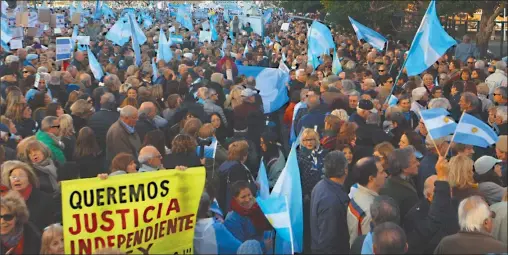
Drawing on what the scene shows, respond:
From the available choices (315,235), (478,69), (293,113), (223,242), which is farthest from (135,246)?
(478,69)

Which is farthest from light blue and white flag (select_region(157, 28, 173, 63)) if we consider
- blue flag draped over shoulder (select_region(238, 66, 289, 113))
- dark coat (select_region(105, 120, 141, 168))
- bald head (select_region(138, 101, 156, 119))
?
dark coat (select_region(105, 120, 141, 168))

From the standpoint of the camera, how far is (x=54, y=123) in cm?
870

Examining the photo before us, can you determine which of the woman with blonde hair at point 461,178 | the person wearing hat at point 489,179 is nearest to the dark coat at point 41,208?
the woman with blonde hair at point 461,178

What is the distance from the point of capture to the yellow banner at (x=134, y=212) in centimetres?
538

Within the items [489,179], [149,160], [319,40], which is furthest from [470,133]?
[319,40]

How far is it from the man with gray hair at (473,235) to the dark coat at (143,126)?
4.56 metres

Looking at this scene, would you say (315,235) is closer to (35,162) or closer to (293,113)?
(35,162)

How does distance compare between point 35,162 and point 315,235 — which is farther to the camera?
point 35,162

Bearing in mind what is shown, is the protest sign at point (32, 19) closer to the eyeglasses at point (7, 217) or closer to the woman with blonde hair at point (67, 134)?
the woman with blonde hair at point (67, 134)

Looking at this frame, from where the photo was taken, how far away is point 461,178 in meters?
6.36

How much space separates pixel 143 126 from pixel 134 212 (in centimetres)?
397

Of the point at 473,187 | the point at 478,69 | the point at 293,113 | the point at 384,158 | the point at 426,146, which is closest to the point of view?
the point at 473,187

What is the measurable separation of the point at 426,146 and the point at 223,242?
3.21 metres

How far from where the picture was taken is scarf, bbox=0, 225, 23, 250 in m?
5.64
